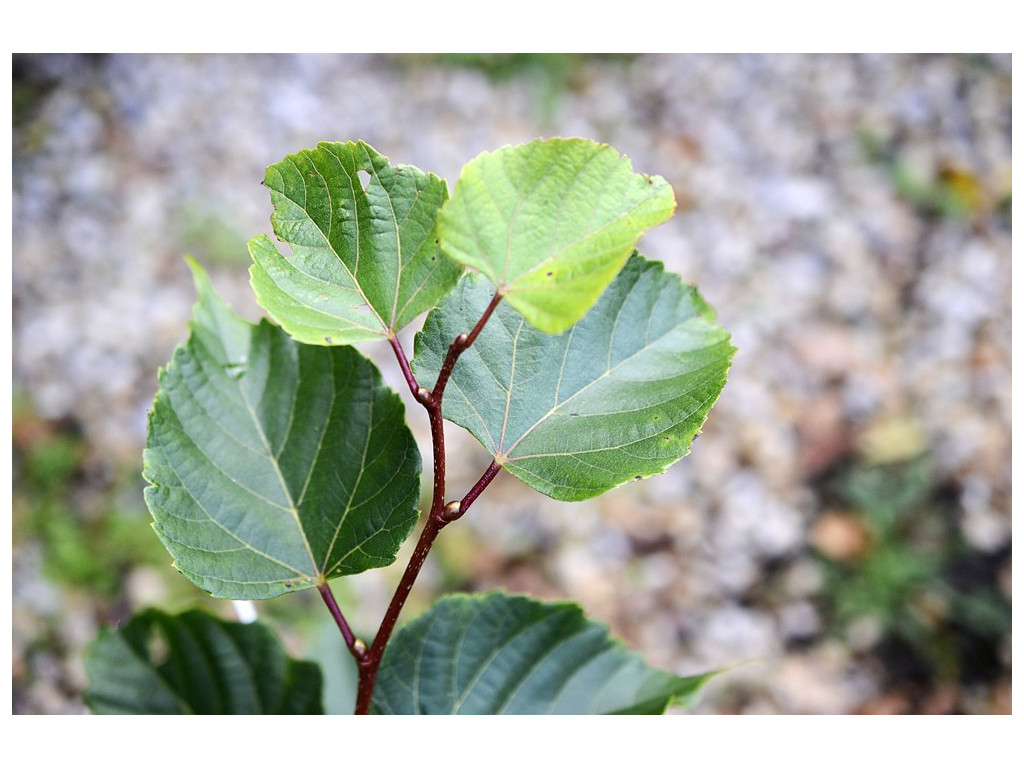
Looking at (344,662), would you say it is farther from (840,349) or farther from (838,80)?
(838,80)

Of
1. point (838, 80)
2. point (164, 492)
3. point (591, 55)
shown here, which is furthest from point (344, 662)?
point (838, 80)

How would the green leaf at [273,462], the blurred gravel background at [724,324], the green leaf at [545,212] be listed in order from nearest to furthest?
the green leaf at [545,212] < the green leaf at [273,462] < the blurred gravel background at [724,324]

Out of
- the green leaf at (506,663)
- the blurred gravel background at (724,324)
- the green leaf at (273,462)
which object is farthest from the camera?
the blurred gravel background at (724,324)

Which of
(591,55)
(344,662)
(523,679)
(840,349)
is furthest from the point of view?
(591,55)

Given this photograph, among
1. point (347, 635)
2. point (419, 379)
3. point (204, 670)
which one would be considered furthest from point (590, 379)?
point (204, 670)

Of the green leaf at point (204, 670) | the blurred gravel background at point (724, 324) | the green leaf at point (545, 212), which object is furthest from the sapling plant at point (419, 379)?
the blurred gravel background at point (724, 324)

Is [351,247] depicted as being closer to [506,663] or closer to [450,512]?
[450,512]

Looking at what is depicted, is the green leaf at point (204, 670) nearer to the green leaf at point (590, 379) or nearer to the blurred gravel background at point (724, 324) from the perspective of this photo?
the green leaf at point (590, 379)
